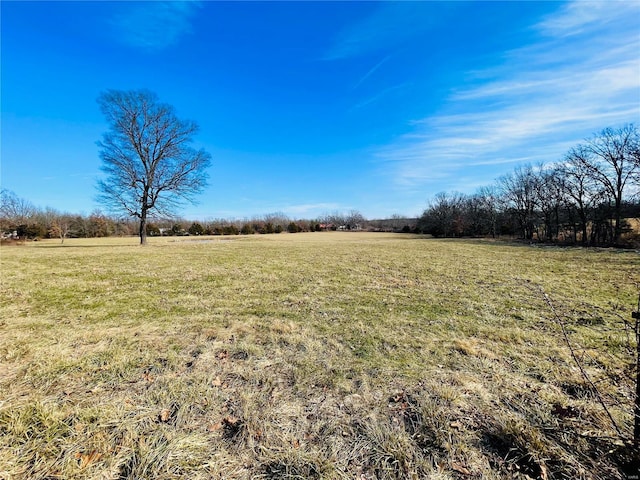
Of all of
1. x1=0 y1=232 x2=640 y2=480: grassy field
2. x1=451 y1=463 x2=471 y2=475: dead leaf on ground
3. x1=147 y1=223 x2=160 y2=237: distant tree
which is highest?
x1=147 y1=223 x2=160 y2=237: distant tree

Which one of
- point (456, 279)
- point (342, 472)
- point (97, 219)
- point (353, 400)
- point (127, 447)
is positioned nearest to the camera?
point (342, 472)

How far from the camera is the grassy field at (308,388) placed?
205cm

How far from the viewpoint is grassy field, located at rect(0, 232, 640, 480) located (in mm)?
2049

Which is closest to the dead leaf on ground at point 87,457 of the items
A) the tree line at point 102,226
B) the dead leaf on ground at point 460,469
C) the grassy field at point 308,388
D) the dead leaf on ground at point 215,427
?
the grassy field at point 308,388

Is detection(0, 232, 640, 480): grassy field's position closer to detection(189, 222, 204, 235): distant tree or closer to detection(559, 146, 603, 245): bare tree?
detection(559, 146, 603, 245): bare tree

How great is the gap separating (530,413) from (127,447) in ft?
12.2

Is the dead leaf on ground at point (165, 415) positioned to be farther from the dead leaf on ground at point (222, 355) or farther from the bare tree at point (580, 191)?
the bare tree at point (580, 191)

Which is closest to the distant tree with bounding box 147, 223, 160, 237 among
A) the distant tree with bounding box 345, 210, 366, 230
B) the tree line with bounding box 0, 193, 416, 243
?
the tree line with bounding box 0, 193, 416, 243

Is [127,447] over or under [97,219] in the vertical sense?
under

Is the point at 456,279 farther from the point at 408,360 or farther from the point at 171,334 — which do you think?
the point at 171,334

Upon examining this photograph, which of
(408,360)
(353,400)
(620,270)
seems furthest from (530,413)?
(620,270)

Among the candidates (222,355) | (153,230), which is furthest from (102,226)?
(222,355)

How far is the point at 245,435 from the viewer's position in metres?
2.32

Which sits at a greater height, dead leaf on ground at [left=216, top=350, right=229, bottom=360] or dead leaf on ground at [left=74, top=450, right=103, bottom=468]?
dead leaf on ground at [left=74, top=450, right=103, bottom=468]
